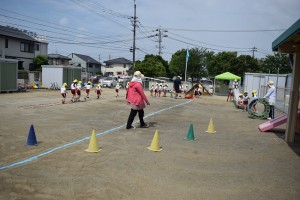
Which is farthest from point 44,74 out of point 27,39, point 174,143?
point 174,143

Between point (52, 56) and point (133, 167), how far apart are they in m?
59.1

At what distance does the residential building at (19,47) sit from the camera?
3808 cm

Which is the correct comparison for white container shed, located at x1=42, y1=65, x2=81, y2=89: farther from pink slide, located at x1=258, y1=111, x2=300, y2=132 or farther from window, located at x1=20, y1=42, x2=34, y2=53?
pink slide, located at x1=258, y1=111, x2=300, y2=132

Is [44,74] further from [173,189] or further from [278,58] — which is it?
[278,58]

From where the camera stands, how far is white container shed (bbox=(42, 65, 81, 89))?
31.3 m

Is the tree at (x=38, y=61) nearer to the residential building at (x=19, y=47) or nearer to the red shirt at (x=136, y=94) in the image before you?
the residential building at (x=19, y=47)

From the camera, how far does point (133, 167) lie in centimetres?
549

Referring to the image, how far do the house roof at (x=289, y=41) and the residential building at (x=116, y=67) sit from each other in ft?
247

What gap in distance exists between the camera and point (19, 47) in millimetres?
41125

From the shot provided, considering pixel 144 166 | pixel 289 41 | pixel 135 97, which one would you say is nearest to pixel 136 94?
pixel 135 97

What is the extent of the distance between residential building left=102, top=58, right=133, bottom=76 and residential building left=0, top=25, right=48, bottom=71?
36491mm

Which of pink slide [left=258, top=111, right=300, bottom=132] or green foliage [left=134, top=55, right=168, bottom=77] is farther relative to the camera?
green foliage [left=134, top=55, right=168, bottom=77]

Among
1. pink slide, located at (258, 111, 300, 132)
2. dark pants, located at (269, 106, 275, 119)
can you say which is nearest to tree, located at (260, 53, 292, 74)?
dark pants, located at (269, 106, 275, 119)

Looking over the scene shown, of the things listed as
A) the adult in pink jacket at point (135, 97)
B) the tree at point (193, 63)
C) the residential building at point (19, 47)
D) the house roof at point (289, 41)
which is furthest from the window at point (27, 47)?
the house roof at point (289, 41)
